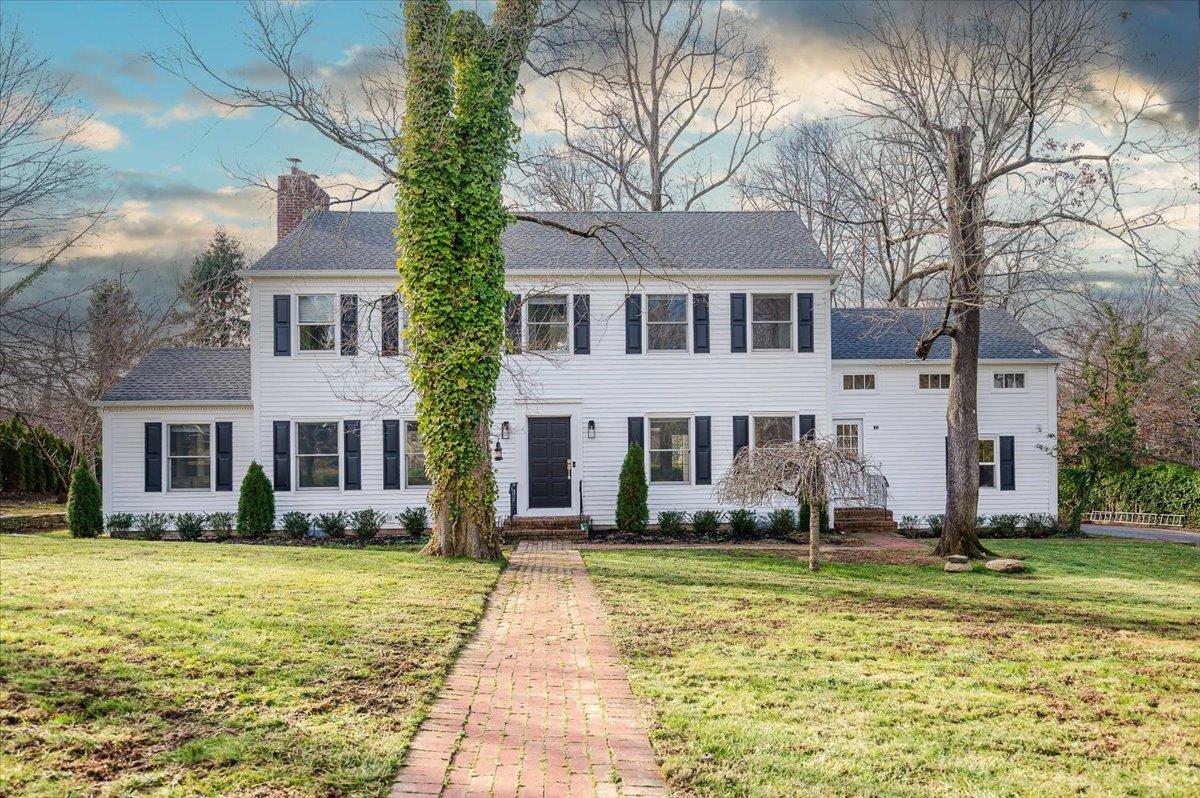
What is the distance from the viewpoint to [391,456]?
18172 mm

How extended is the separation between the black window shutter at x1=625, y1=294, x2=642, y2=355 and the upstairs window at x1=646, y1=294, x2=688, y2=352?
0.80 ft

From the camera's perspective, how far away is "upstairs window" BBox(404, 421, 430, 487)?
18.2 metres

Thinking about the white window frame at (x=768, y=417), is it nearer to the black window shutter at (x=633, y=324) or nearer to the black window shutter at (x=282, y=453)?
the black window shutter at (x=633, y=324)

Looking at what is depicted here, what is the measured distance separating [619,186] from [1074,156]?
1863cm

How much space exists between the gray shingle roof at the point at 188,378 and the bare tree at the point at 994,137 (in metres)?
14.2

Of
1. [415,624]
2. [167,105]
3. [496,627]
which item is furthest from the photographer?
[167,105]

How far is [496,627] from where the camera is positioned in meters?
8.02

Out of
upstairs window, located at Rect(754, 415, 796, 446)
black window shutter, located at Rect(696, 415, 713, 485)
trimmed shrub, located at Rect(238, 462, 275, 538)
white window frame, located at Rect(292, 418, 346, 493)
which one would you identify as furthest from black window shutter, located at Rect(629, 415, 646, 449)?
trimmed shrub, located at Rect(238, 462, 275, 538)

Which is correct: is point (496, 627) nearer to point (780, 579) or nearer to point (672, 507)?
point (780, 579)

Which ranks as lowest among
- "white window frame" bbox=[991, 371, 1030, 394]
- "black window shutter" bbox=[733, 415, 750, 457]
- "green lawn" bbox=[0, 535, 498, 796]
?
"green lawn" bbox=[0, 535, 498, 796]

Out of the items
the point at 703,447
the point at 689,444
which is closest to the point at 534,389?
the point at 689,444

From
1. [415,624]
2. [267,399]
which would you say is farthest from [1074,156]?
[267,399]

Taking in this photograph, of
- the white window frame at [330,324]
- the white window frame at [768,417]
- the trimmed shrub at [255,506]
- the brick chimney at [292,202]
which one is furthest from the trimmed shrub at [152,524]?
the white window frame at [768,417]

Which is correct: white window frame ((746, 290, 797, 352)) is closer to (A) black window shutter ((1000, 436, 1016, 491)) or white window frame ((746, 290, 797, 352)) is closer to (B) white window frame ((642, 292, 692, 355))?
(B) white window frame ((642, 292, 692, 355))
